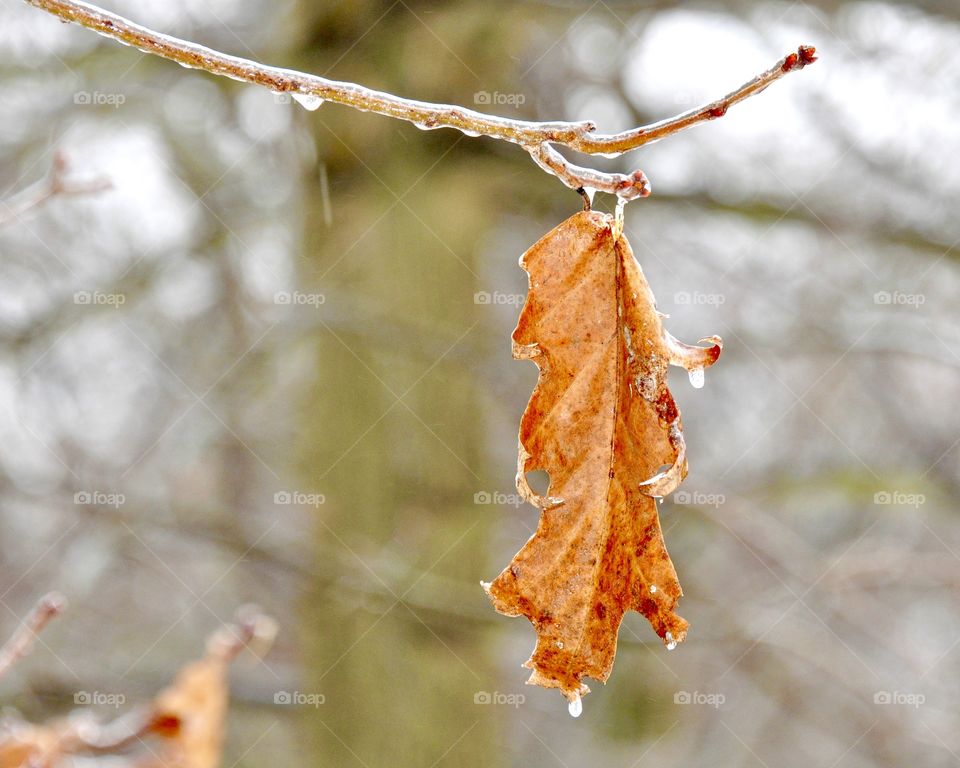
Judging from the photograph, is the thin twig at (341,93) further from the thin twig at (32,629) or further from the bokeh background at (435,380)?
the bokeh background at (435,380)

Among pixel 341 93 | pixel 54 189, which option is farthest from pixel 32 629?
pixel 341 93

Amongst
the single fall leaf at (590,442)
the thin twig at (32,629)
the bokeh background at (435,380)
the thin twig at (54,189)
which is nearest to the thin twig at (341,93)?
the single fall leaf at (590,442)

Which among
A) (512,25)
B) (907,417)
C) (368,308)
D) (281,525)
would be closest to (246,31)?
(512,25)

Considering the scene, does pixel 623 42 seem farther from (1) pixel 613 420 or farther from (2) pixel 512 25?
(1) pixel 613 420

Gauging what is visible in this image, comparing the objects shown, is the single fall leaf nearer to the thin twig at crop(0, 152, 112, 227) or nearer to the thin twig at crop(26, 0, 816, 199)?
the thin twig at crop(26, 0, 816, 199)

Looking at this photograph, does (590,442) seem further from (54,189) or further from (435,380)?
(435,380)
